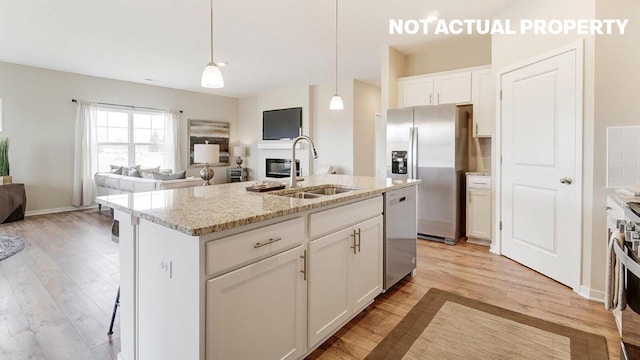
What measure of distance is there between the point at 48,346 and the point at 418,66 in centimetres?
513

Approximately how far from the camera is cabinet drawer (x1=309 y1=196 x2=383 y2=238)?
5.82 feet

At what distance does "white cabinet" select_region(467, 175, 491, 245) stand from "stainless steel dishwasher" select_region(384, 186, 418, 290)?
1.45 metres

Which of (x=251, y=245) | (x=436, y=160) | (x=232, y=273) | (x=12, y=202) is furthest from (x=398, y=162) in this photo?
(x=12, y=202)

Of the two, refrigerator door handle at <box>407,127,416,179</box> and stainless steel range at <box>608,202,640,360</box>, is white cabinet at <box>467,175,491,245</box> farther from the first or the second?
stainless steel range at <box>608,202,640,360</box>

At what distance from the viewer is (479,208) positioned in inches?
156

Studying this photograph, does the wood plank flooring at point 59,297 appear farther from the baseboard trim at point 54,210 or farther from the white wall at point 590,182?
the white wall at point 590,182

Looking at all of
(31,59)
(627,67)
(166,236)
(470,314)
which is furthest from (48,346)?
(31,59)

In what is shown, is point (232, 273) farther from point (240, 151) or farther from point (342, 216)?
point (240, 151)

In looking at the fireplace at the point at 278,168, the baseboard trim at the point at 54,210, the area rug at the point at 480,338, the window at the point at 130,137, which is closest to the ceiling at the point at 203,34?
the window at the point at 130,137

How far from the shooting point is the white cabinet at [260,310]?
1269 mm

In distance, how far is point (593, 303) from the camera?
246cm

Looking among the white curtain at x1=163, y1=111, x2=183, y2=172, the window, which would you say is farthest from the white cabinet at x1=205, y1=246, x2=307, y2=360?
the white curtain at x1=163, y1=111, x2=183, y2=172

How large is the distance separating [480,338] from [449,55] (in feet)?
12.9

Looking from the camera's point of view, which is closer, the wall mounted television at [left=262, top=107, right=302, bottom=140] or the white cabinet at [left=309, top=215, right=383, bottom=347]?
the white cabinet at [left=309, top=215, right=383, bottom=347]
